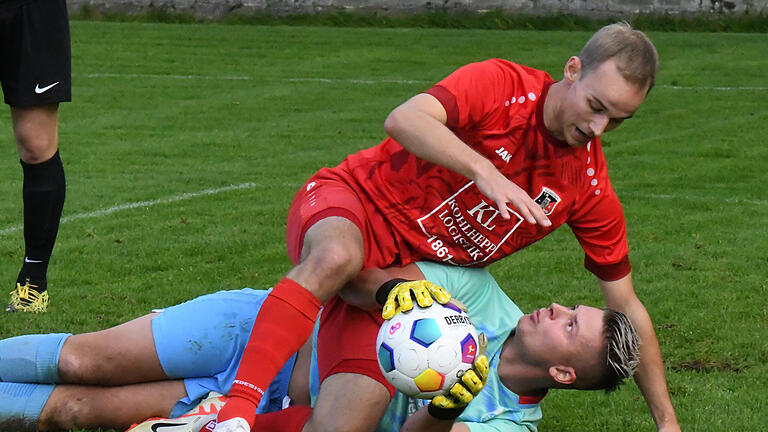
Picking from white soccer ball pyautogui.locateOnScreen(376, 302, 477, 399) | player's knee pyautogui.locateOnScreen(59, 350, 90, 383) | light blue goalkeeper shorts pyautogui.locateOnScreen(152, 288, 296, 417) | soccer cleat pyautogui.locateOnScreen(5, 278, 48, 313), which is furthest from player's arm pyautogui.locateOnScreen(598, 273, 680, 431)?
soccer cleat pyautogui.locateOnScreen(5, 278, 48, 313)

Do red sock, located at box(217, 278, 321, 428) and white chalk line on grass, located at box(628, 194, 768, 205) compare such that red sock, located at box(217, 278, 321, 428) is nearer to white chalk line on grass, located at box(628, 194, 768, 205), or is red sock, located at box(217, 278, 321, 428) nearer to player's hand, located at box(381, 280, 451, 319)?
player's hand, located at box(381, 280, 451, 319)

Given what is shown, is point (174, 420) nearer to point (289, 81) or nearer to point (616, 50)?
point (616, 50)

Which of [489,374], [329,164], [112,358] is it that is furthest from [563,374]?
[329,164]

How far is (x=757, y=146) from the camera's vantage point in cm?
1249

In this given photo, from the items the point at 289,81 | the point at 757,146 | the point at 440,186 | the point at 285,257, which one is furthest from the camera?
the point at 289,81

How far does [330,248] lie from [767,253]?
481cm

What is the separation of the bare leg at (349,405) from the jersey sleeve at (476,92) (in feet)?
3.46

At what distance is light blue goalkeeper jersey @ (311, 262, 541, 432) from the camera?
177 inches

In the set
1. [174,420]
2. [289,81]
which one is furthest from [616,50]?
[289,81]

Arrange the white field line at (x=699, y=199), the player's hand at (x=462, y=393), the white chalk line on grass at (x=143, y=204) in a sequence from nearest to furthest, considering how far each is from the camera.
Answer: the player's hand at (x=462, y=393), the white chalk line on grass at (x=143, y=204), the white field line at (x=699, y=199)

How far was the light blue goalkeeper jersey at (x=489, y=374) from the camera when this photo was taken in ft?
14.7

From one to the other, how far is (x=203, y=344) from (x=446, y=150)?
4.33 feet

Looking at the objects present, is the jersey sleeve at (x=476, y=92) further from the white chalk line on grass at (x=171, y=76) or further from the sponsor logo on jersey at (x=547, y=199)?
the white chalk line on grass at (x=171, y=76)

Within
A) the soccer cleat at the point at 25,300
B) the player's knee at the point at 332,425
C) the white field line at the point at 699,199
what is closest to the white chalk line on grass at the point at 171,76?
the white field line at the point at 699,199
